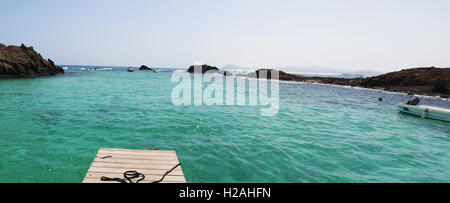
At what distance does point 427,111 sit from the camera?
2059 cm

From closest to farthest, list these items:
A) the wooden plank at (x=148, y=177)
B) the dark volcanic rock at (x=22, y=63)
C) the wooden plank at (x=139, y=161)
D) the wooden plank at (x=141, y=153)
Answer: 1. the wooden plank at (x=148, y=177)
2. the wooden plank at (x=139, y=161)
3. the wooden plank at (x=141, y=153)
4. the dark volcanic rock at (x=22, y=63)

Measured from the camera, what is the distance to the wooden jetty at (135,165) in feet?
18.3

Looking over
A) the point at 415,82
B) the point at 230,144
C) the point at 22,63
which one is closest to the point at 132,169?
the point at 230,144

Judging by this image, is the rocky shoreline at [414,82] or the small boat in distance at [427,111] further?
the rocky shoreline at [414,82]

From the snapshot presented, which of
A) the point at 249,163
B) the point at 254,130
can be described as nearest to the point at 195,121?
the point at 254,130

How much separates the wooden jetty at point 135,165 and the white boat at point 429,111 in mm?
24502

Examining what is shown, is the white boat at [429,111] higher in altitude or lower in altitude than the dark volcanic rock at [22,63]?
lower

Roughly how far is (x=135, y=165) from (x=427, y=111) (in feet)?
86.1

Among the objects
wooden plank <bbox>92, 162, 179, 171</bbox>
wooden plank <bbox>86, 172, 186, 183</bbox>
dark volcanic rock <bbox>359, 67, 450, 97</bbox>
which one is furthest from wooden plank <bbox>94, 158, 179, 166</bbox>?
dark volcanic rock <bbox>359, 67, 450, 97</bbox>

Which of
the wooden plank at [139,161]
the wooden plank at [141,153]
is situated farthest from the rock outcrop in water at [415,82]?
the wooden plank at [139,161]

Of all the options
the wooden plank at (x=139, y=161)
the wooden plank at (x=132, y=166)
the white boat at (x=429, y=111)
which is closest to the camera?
the wooden plank at (x=132, y=166)

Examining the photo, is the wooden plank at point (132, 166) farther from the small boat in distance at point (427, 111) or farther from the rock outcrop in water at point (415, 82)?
the rock outcrop in water at point (415, 82)

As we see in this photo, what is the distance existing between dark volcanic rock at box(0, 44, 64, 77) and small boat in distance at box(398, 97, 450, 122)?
227 ft
